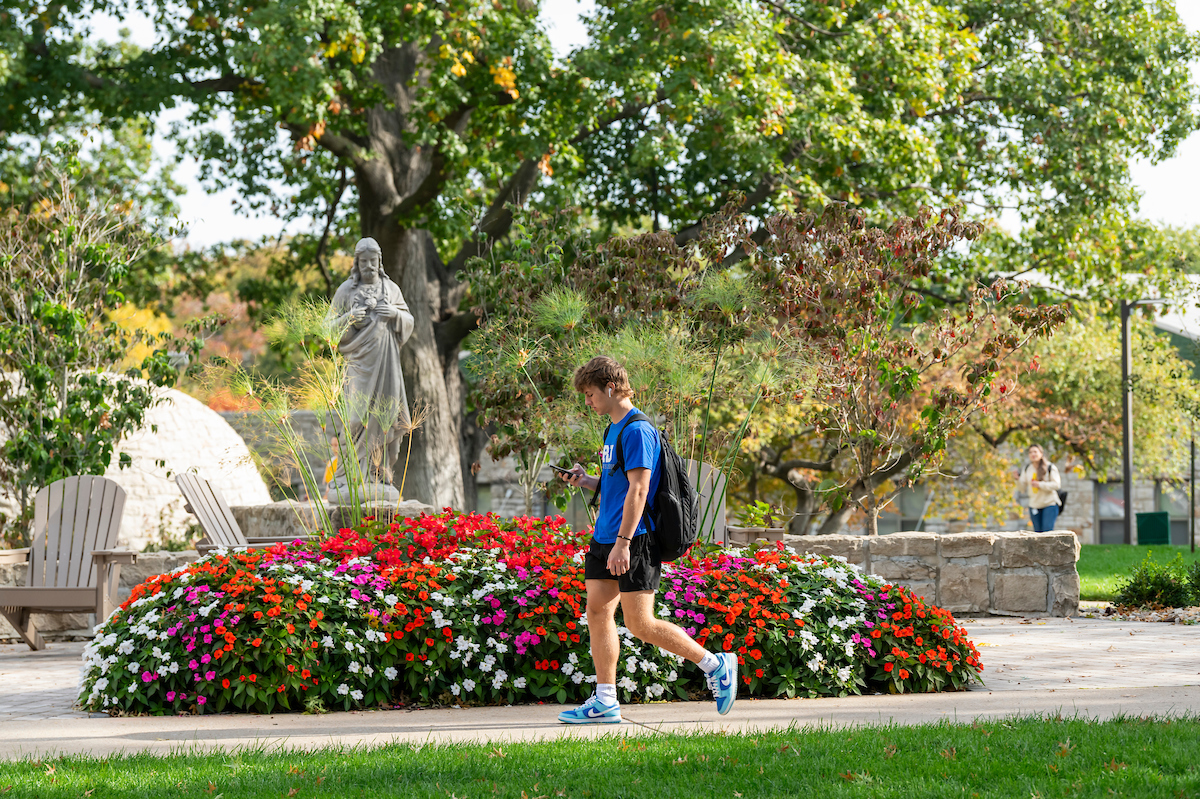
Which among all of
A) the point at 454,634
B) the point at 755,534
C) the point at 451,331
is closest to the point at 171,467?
the point at 451,331

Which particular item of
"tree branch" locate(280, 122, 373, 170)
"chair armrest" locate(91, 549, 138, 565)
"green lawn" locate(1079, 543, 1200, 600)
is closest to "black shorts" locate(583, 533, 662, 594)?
"chair armrest" locate(91, 549, 138, 565)

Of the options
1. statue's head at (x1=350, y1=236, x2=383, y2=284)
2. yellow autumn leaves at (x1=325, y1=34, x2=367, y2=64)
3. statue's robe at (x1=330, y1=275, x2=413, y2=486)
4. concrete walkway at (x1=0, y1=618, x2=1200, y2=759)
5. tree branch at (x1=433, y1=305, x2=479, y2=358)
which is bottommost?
concrete walkway at (x1=0, y1=618, x2=1200, y2=759)

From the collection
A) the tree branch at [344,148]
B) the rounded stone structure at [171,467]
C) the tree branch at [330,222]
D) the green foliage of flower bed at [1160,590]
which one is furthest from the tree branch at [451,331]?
the green foliage of flower bed at [1160,590]

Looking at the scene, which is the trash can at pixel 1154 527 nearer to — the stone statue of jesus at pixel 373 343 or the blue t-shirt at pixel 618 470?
the stone statue of jesus at pixel 373 343

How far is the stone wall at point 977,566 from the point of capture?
9.15 m

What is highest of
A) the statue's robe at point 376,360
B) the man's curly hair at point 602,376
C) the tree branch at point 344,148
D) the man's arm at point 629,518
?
the tree branch at point 344,148

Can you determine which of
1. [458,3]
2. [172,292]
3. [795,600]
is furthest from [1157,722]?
[172,292]

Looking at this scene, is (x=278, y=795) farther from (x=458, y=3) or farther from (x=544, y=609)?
(x=458, y=3)

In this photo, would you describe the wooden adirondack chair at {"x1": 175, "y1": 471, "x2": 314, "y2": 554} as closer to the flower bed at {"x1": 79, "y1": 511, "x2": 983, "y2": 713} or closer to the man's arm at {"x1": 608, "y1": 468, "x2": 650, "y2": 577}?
the flower bed at {"x1": 79, "y1": 511, "x2": 983, "y2": 713}

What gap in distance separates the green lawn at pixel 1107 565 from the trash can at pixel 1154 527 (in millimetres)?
2981

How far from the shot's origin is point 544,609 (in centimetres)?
567

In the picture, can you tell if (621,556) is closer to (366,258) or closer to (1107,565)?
(366,258)

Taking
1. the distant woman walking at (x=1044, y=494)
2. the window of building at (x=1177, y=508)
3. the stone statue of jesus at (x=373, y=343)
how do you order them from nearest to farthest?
1. the stone statue of jesus at (x=373, y=343)
2. the distant woman walking at (x=1044, y=494)
3. the window of building at (x=1177, y=508)

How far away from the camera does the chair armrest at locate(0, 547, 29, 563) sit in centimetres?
815
